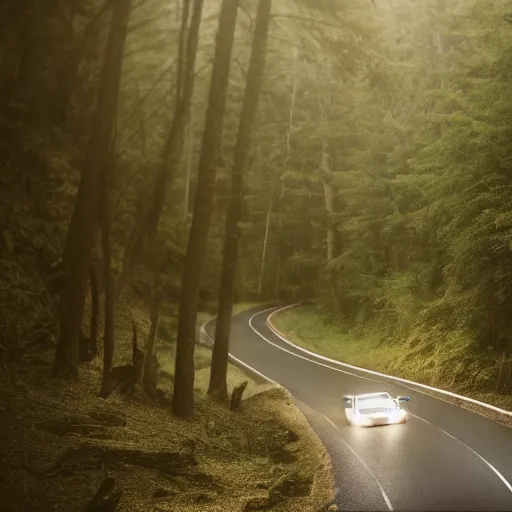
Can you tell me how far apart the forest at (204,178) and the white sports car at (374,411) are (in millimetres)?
4313

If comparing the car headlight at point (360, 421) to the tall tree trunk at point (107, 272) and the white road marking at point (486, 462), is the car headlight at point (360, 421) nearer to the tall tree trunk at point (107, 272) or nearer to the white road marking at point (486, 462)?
the white road marking at point (486, 462)

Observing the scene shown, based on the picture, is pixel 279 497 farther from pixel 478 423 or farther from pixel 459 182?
pixel 459 182

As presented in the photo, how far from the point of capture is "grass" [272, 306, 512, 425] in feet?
72.3

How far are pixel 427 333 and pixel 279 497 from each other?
16.9 metres

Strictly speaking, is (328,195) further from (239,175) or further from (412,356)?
(239,175)

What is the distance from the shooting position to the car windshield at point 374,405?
17906mm

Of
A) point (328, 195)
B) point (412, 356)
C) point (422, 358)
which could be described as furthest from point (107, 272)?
point (328, 195)

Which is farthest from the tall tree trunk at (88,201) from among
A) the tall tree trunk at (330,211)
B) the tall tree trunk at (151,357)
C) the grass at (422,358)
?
the tall tree trunk at (330,211)

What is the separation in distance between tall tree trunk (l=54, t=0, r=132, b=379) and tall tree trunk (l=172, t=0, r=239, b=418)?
2630 millimetres

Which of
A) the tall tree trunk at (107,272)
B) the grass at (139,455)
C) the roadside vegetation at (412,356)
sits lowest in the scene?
the roadside vegetation at (412,356)

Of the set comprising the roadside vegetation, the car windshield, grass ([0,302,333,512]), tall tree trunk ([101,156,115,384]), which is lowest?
the roadside vegetation

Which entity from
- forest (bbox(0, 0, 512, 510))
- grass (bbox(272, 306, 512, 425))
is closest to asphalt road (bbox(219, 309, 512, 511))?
grass (bbox(272, 306, 512, 425))

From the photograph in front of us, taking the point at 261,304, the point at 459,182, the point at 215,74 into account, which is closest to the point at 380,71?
the point at 215,74

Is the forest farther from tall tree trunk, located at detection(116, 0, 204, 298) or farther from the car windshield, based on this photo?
the car windshield
